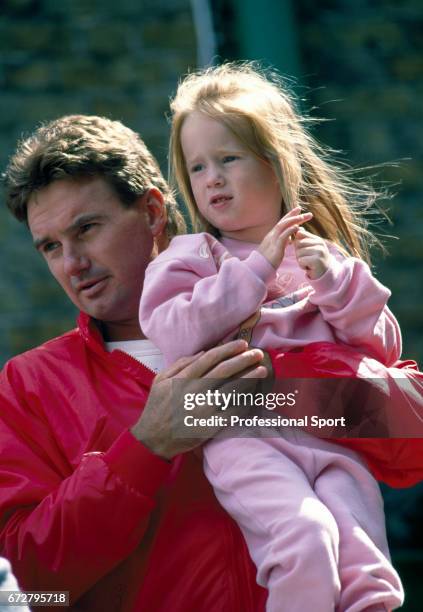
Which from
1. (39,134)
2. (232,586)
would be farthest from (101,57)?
(232,586)

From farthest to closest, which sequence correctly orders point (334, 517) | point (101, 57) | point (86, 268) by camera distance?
point (101, 57) < point (86, 268) < point (334, 517)

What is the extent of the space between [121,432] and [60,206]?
534mm

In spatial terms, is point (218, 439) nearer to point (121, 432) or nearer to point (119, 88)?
point (121, 432)

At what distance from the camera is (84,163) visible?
292cm

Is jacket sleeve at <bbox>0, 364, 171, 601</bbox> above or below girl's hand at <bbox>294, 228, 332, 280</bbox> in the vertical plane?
below

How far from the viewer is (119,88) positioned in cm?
560

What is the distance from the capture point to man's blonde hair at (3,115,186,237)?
2906 mm

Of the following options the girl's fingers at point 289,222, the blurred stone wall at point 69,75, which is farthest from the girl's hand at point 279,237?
the blurred stone wall at point 69,75

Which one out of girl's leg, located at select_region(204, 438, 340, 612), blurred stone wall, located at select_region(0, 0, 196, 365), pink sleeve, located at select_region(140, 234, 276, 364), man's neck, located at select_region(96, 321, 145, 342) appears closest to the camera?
girl's leg, located at select_region(204, 438, 340, 612)

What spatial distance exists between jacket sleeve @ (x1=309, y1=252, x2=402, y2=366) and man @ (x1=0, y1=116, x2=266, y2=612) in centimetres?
17

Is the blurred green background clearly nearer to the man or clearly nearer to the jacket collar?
the man

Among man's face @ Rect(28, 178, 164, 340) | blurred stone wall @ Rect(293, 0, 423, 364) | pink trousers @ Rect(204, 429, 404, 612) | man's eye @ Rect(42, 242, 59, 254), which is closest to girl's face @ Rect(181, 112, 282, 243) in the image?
man's face @ Rect(28, 178, 164, 340)

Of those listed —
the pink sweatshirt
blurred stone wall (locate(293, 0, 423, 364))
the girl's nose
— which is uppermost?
the girl's nose

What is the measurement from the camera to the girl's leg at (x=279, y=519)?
2314 mm
